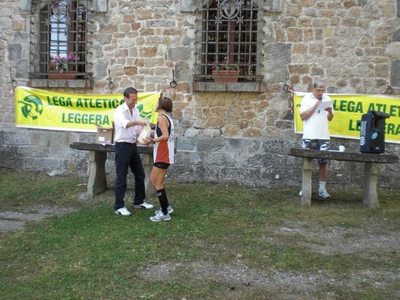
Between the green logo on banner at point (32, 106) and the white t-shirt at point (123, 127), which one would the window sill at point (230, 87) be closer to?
the white t-shirt at point (123, 127)

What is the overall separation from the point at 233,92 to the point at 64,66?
10.9 feet

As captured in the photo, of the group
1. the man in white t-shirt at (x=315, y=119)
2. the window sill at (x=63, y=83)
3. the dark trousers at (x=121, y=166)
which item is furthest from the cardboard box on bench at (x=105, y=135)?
the man in white t-shirt at (x=315, y=119)

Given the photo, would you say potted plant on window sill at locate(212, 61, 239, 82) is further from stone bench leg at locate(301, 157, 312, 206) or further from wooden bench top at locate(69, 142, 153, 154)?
stone bench leg at locate(301, 157, 312, 206)

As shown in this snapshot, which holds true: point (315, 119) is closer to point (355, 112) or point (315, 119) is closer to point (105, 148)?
point (355, 112)

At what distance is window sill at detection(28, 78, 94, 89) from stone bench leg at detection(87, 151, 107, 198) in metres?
1.83

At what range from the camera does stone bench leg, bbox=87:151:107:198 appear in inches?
293

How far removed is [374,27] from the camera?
26.3ft

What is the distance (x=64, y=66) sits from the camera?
915 cm

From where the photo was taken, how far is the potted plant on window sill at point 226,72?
845 cm

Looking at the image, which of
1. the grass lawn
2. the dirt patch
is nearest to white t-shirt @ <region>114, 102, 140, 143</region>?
the grass lawn

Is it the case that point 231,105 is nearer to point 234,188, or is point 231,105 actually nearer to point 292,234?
point 234,188

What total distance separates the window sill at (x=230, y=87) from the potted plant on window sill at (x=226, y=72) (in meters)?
0.16

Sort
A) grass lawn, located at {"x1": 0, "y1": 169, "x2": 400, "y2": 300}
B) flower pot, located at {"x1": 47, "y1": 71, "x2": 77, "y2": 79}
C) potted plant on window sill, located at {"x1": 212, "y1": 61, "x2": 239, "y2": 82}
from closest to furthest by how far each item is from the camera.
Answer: grass lawn, located at {"x1": 0, "y1": 169, "x2": 400, "y2": 300}, potted plant on window sill, located at {"x1": 212, "y1": 61, "x2": 239, "y2": 82}, flower pot, located at {"x1": 47, "y1": 71, "x2": 77, "y2": 79}

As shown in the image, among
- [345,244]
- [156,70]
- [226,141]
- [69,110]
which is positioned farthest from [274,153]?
[69,110]
